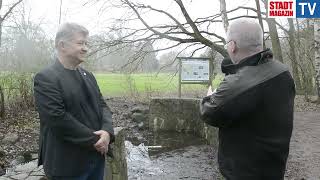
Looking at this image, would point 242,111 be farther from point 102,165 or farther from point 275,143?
point 102,165

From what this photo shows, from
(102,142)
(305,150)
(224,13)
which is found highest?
(224,13)

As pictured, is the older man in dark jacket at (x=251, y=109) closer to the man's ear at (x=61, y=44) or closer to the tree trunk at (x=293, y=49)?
the man's ear at (x=61, y=44)

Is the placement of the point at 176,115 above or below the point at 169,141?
above

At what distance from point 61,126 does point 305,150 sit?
238 inches

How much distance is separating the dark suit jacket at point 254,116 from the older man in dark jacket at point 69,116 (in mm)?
922

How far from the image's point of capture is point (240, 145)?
2432 millimetres

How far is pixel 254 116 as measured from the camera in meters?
2.40

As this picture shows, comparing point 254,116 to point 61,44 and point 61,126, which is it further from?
point 61,44

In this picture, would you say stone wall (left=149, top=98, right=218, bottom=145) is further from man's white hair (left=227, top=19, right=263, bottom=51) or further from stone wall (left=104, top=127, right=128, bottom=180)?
man's white hair (left=227, top=19, right=263, bottom=51)

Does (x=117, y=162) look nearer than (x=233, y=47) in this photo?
No

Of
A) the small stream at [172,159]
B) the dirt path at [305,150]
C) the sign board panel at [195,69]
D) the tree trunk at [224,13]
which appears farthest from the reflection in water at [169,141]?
the tree trunk at [224,13]

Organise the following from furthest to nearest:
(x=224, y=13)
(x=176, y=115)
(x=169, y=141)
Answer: (x=224, y=13)
(x=176, y=115)
(x=169, y=141)

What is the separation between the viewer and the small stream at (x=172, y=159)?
6.83 m

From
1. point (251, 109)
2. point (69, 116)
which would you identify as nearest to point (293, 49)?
point (251, 109)
